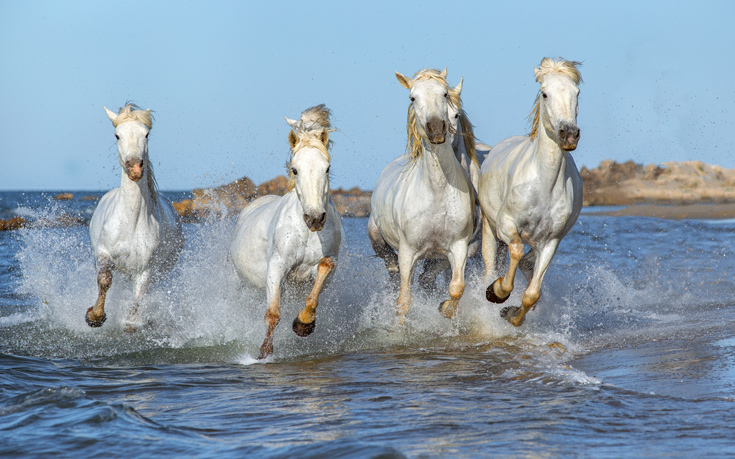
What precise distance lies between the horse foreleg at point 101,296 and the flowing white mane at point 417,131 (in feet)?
10.4

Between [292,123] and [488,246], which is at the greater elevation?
[292,123]

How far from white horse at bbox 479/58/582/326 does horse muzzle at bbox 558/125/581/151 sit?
1.0 inches

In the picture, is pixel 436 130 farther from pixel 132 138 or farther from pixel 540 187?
pixel 132 138

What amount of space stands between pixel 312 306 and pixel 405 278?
→ 1321mm

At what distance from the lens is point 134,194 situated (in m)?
7.10

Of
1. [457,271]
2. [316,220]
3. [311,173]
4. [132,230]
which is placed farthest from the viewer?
[132,230]

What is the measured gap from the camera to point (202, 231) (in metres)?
8.95

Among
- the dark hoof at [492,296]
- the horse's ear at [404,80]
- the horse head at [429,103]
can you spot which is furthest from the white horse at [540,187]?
the horse's ear at [404,80]

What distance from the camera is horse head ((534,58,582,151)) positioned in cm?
560

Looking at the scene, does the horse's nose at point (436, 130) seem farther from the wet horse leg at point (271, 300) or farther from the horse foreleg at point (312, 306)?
the wet horse leg at point (271, 300)

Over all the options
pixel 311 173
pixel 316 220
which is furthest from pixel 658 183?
pixel 316 220

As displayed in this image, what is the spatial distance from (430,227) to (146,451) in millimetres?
3481

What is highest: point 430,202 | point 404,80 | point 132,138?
point 404,80

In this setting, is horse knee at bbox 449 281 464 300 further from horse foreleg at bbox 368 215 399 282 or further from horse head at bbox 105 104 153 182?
horse head at bbox 105 104 153 182
